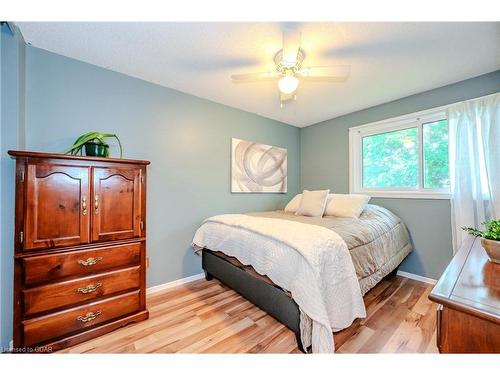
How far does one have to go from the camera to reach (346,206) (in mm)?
2500

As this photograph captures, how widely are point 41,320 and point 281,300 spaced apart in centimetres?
162

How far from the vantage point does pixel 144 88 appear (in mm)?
2227

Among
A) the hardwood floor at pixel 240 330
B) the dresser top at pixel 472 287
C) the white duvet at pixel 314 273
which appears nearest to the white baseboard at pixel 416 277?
the hardwood floor at pixel 240 330

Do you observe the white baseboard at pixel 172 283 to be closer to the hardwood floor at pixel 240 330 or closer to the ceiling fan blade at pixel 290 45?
the hardwood floor at pixel 240 330

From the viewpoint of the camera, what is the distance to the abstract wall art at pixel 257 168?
2.93 m

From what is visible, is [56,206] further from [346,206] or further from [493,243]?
[346,206]

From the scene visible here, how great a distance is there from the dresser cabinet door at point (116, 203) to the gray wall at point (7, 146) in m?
0.57

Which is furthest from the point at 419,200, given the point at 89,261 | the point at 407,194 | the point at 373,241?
the point at 89,261

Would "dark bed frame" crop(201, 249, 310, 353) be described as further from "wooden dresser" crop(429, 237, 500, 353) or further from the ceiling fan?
the ceiling fan

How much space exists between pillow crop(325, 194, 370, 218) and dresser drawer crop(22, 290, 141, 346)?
2.27 metres
